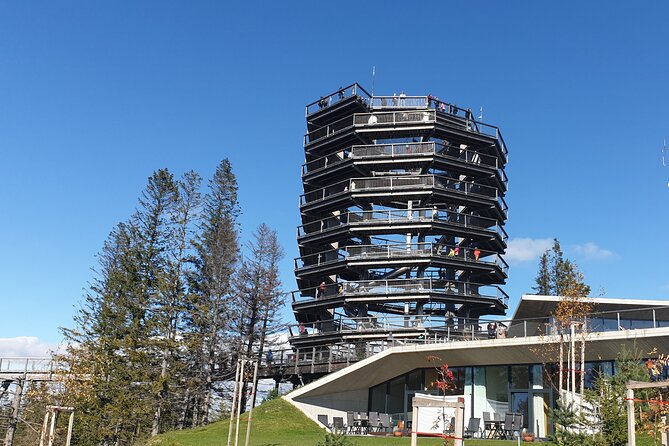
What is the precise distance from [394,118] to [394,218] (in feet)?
23.7

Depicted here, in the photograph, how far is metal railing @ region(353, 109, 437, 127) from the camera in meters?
45.3

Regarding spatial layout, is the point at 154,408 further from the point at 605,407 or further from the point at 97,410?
the point at 605,407

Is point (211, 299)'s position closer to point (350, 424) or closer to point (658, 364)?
point (350, 424)

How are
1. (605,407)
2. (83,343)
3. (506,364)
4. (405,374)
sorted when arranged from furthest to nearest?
(83,343)
(405,374)
(506,364)
(605,407)

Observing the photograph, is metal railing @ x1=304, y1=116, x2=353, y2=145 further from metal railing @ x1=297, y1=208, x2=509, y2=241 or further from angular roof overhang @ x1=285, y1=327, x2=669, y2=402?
angular roof overhang @ x1=285, y1=327, x2=669, y2=402

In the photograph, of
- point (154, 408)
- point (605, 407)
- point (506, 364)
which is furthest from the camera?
point (154, 408)

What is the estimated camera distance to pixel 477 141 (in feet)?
152

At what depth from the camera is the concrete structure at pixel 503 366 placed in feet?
86.1

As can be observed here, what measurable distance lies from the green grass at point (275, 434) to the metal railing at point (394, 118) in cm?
2082

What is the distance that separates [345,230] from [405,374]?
461 inches

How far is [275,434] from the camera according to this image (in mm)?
28375

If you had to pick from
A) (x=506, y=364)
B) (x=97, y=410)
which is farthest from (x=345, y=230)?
(x=97, y=410)

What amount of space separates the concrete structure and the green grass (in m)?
1.30

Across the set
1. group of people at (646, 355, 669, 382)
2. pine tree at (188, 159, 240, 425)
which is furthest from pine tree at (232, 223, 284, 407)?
group of people at (646, 355, 669, 382)
